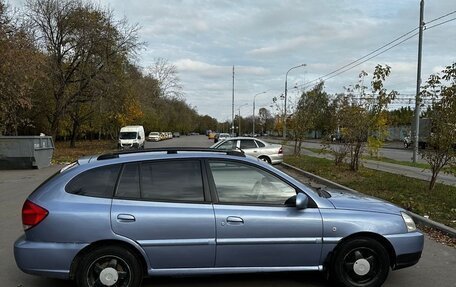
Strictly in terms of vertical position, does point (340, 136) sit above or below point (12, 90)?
below

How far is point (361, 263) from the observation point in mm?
4816

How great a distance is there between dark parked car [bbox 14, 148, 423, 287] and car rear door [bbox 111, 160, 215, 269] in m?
0.01

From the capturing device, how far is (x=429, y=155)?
37.3ft

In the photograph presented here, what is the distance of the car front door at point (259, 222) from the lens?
457 cm

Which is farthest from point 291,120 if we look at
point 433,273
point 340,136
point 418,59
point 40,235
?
point 40,235

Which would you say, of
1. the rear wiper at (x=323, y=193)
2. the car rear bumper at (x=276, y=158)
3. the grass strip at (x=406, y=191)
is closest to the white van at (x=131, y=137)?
the car rear bumper at (x=276, y=158)

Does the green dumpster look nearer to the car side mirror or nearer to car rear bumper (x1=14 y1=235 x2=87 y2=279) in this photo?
car rear bumper (x1=14 y1=235 x2=87 y2=279)

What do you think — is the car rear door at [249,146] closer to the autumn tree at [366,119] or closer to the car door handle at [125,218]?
the autumn tree at [366,119]

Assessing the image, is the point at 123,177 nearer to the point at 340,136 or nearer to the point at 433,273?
the point at 433,273

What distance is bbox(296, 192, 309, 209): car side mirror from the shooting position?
181 inches

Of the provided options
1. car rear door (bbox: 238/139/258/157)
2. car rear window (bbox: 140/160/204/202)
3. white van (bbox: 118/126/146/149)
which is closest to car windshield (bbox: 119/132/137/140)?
white van (bbox: 118/126/146/149)

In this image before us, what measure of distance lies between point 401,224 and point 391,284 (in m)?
0.74

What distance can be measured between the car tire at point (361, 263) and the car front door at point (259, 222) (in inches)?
10.0

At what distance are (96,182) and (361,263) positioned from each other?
294cm
